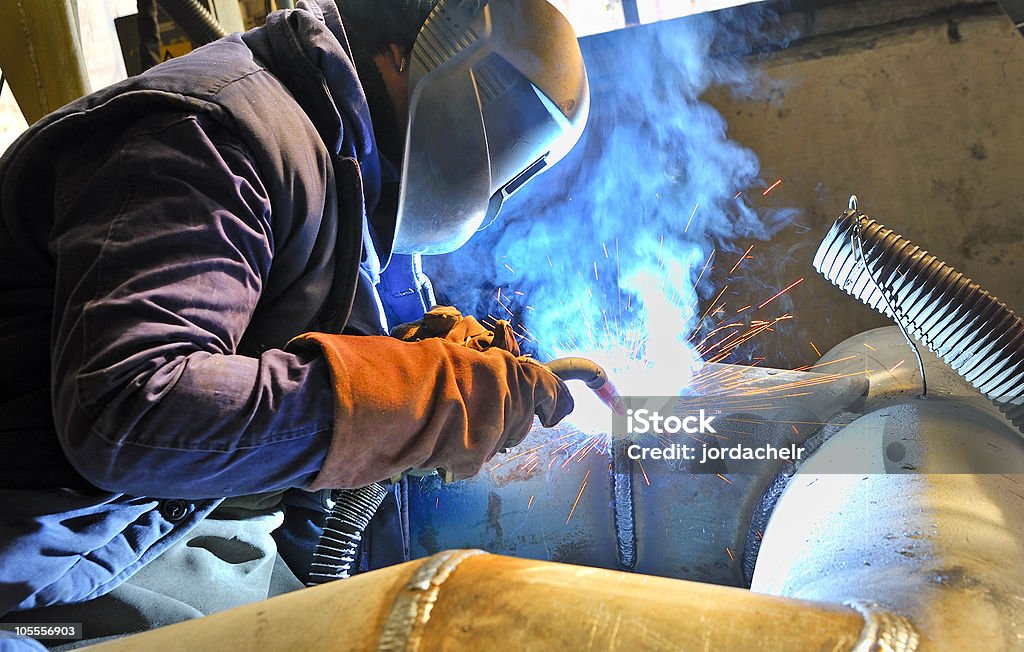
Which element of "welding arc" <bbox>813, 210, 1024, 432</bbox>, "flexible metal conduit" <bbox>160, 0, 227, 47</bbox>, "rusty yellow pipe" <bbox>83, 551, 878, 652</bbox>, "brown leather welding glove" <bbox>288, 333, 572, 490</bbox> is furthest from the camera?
"flexible metal conduit" <bbox>160, 0, 227, 47</bbox>

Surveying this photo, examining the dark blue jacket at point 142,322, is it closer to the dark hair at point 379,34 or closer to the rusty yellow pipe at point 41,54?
the dark hair at point 379,34

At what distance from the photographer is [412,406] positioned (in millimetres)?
1322

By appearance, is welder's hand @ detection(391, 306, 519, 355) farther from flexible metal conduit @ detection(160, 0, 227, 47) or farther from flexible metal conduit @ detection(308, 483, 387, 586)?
flexible metal conduit @ detection(160, 0, 227, 47)

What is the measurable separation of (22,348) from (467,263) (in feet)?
8.42

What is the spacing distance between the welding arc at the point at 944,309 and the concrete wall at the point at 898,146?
163 centimetres

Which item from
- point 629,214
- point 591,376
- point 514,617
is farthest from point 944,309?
point 629,214

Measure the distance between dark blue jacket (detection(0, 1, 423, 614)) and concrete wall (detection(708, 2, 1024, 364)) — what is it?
266 centimetres

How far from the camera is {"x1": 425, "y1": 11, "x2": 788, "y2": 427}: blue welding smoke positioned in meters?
3.60

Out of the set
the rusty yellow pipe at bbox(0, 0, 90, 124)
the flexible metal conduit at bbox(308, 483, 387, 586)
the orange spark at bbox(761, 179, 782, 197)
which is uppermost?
the rusty yellow pipe at bbox(0, 0, 90, 124)

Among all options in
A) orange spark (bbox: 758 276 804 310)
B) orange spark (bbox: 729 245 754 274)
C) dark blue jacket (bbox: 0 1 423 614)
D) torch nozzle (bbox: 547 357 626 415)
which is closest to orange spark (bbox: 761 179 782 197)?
orange spark (bbox: 729 245 754 274)

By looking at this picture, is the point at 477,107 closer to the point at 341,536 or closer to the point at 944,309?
the point at 341,536

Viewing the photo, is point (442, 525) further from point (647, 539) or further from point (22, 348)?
point (22, 348)

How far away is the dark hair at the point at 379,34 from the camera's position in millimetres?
1771

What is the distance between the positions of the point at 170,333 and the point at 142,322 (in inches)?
1.6
